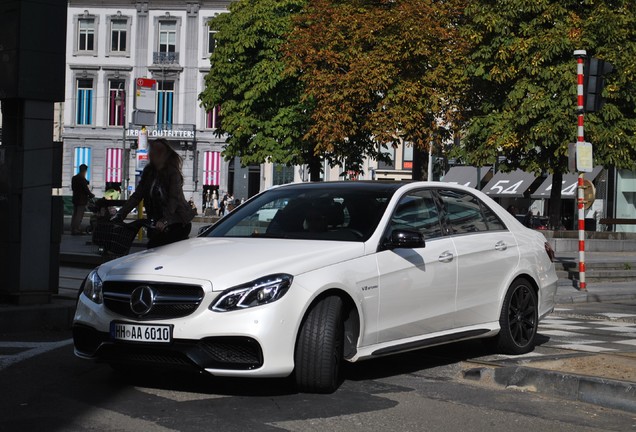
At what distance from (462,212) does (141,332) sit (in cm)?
315

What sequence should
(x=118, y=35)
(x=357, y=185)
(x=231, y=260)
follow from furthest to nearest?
(x=118, y=35) < (x=357, y=185) < (x=231, y=260)

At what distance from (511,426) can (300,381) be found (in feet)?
4.41

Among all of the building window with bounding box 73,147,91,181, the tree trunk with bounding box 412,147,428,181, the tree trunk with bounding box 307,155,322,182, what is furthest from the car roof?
the building window with bounding box 73,147,91,181

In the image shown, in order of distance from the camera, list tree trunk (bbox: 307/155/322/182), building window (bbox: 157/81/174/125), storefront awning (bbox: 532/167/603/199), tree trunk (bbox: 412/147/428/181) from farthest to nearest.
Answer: building window (bbox: 157/81/174/125) → storefront awning (bbox: 532/167/603/199) → tree trunk (bbox: 307/155/322/182) → tree trunk (bbox: 412/147/428/181)

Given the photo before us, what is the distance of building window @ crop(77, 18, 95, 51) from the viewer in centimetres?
7169

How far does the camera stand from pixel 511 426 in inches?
246

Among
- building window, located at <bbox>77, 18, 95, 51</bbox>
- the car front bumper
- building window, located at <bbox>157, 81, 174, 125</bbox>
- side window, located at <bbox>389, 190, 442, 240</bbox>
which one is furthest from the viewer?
building window, located at <bbox>77, 18, 95, 51</bbox>

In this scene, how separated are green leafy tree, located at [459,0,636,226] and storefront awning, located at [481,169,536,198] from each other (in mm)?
19412

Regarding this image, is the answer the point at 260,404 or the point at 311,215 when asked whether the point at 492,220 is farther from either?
the point at 260,404

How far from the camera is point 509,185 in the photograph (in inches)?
2270

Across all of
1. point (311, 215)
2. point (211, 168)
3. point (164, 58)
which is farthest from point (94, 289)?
point (164, 58)

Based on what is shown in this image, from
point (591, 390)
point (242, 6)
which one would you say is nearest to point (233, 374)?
point (591, 390)

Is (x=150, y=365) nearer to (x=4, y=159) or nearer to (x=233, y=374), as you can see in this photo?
(x=233, y=374)

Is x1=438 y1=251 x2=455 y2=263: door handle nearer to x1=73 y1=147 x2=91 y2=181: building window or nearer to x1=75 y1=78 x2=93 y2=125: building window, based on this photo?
x1=73 y1=147 x2=91 y2=181: building window
